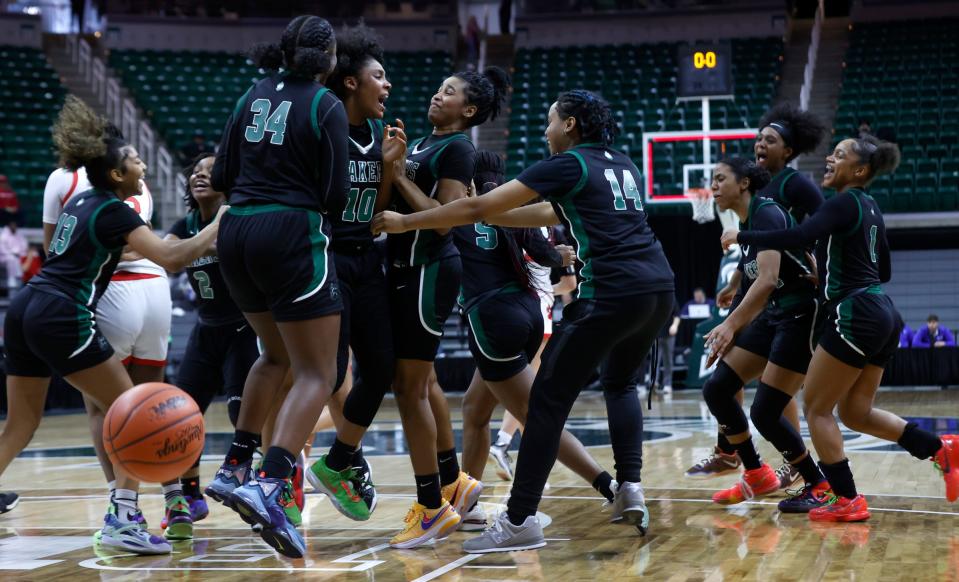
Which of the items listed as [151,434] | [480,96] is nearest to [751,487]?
[480,96]

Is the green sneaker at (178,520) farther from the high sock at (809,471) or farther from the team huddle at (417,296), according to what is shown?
the high sock at (809,471)

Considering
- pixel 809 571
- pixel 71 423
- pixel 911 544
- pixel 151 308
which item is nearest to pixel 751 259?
pixel 911 544

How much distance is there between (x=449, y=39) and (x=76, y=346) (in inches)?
834

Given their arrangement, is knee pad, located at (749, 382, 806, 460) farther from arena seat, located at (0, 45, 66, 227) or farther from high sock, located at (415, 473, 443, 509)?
arena seat, located at (0, 45, 66, 227)

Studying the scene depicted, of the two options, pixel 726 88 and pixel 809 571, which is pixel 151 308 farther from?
pixel 726 88

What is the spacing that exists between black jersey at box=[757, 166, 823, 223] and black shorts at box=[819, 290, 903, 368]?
609 millimetres

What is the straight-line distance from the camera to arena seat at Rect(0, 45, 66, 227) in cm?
1786

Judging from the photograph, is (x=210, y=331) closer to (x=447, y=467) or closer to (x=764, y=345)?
(x=447, y=467)

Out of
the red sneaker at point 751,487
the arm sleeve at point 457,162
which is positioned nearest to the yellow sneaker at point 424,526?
the arm sleeve at point 457,162

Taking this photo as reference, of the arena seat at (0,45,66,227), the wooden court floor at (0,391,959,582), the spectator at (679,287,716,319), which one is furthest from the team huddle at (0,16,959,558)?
the arena seat at (0,45,66,227)

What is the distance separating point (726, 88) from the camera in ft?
51.5

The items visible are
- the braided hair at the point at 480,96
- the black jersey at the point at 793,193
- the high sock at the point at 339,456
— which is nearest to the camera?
the high sock at the point at 339,456

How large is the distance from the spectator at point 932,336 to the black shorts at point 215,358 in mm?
12777

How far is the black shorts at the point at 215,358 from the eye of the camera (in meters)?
5.46
